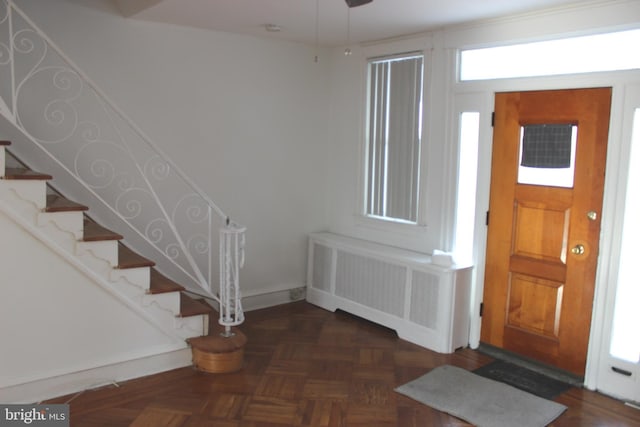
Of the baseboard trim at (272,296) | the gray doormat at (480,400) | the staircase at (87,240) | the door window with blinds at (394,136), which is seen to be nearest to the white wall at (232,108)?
the baseboard trim at (272,296)

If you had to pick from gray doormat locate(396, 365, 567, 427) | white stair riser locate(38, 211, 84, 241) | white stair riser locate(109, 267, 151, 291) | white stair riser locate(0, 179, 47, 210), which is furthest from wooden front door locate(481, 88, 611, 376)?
white stair riser locate(0, 179, 47, 210)

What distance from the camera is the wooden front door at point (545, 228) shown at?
352 centimetres

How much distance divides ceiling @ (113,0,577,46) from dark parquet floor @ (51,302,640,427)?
2453mm

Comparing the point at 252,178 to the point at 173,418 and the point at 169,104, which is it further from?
the point at 173,418

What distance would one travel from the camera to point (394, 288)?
4480mm

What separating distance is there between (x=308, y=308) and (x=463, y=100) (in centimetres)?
234

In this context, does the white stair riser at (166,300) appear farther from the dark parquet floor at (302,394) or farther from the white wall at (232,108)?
the white wall at (232,108)

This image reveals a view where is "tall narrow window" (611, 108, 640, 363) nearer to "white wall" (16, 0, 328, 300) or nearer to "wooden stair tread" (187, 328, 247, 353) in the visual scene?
"wooden stair tread" (187, 328, 247, 353)

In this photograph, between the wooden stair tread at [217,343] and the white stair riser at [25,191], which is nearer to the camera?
the white stair riser at [25,191]

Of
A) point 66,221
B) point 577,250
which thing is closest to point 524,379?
point 577,250

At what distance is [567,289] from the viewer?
12.0 feet

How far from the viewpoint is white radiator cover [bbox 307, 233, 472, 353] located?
411 centimetres

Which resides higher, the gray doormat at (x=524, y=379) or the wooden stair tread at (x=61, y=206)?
the wooden stair tread at (x=61, y=206)

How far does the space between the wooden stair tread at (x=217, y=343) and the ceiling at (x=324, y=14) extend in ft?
7.39
